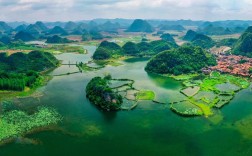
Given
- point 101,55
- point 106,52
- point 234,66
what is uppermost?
point 106,52

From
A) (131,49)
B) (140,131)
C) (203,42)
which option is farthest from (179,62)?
(203,42)

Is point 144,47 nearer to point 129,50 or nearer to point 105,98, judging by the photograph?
point 129,50

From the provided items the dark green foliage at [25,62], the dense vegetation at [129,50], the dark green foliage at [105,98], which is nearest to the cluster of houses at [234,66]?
the dense vegetation at [129,50]

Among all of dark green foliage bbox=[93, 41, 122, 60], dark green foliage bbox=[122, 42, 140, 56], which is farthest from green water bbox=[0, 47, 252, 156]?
dark green foliage bbox=[122, 42, 140, 56]

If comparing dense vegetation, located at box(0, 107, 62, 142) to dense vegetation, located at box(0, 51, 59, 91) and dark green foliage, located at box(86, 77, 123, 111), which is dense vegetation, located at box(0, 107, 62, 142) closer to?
dark green foliage, located at box(86, 77, 123, 111)

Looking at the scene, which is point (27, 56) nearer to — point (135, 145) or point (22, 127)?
point (22, 127)

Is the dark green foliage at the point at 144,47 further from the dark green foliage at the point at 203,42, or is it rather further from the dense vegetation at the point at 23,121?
the dense vegetation at the point at 23,121
